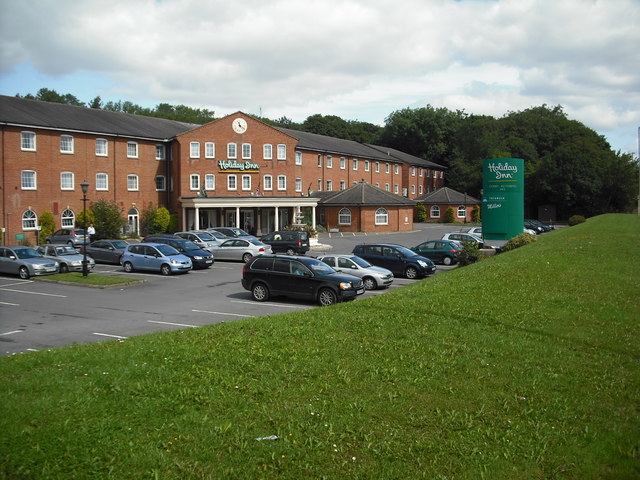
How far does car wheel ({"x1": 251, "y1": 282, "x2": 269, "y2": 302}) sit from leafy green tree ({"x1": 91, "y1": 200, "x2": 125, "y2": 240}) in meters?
29.0

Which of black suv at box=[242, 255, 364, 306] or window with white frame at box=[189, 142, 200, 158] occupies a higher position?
window with white frame at box=[189, 142, 200, 158]

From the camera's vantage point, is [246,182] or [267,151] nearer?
[246,182]

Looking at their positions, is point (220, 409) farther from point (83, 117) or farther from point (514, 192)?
point (83, 117)

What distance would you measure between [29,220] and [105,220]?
5.58m

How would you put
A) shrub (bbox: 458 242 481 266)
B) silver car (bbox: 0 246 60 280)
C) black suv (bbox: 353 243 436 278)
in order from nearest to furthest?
black suv (bbox: 353 243 436 278)
silver car (bbox: 0 246 60 280)
shrub (bbox: 458 242 481 266)

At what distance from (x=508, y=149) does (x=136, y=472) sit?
3558 inches

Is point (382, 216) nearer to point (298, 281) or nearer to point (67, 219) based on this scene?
point (67, 219)

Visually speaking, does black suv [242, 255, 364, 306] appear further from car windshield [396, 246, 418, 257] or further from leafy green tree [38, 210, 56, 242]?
leafy green tree [38, 210, 56, 242]

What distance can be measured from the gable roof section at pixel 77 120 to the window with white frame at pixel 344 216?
18.9m

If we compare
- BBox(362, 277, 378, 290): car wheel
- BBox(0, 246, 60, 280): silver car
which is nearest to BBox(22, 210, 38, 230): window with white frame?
BBox(0, 246, 60, 280): silver car

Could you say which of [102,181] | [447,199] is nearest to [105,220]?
[102,181]

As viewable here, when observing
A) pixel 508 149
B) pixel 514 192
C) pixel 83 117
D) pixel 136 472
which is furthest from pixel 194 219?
pixel 508 149

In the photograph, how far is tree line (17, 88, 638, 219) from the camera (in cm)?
7625

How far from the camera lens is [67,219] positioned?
47031mm
